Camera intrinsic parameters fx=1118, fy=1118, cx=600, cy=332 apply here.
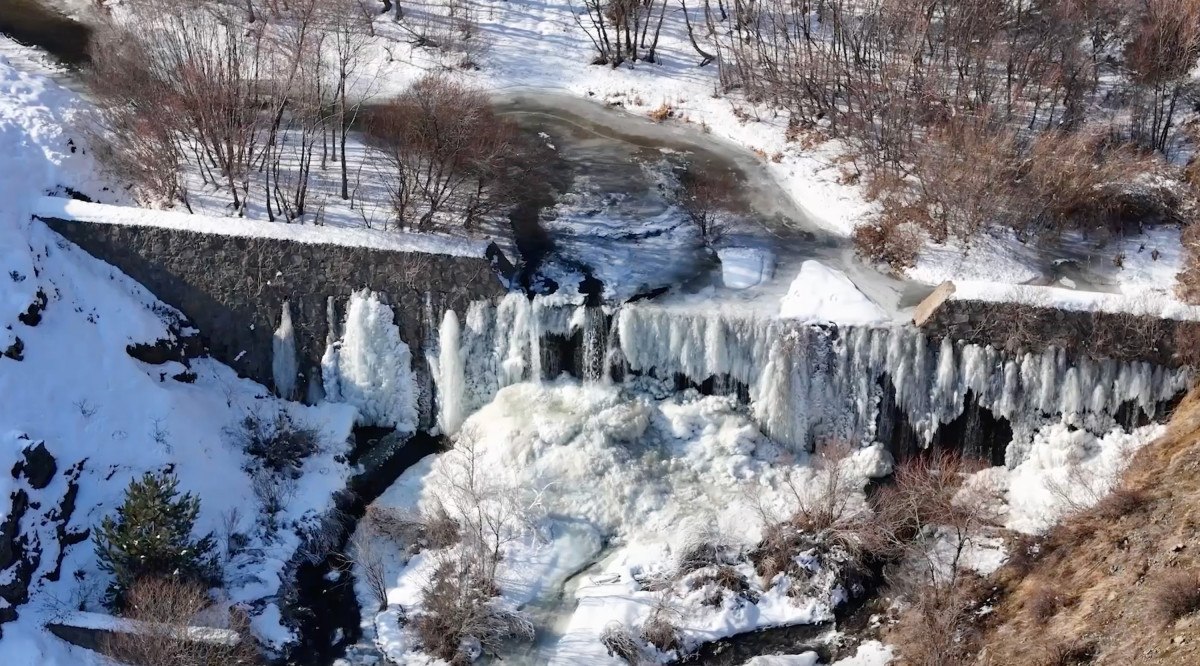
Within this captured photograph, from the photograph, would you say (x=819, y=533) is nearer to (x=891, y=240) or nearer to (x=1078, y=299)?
(x=1078, y=299)

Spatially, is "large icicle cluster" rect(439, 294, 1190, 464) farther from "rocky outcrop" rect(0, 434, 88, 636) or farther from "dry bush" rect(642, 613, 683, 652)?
"rocky outcrop" rect(0, 434, 88, 636)

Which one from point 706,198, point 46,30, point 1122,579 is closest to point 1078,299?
point 1122,579

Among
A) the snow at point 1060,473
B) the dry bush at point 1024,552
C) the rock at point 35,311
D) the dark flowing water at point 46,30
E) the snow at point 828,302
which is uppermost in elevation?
the dark flowing water at point 46,30

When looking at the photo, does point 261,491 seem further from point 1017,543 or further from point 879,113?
point 879,113

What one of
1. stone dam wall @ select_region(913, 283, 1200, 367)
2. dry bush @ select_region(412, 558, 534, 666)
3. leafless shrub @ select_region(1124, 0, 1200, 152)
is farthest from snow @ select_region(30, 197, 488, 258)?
leafless shrub @ select_region(1124, 0, 1200, 152)

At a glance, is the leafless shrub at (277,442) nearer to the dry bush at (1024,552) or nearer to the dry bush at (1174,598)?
the dry bush at (1024,552)

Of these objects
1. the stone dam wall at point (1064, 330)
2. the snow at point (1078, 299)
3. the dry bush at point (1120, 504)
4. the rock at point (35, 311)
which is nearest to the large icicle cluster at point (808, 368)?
the stone dam wall at point (1064, 330)
